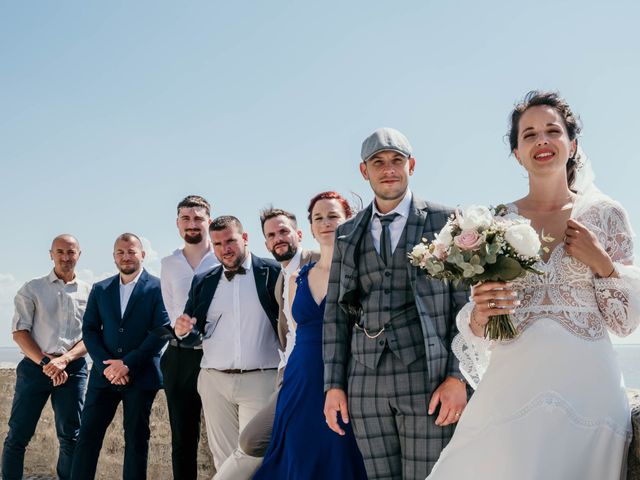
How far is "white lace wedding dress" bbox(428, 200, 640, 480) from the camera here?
259cm

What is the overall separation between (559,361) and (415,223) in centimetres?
110

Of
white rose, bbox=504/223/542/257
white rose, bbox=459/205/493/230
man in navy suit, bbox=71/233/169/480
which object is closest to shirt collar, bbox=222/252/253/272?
man in navy suit, bbox=71/233/169/480

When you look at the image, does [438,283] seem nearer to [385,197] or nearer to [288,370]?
[385,197]

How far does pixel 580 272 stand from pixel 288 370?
2.08 meters

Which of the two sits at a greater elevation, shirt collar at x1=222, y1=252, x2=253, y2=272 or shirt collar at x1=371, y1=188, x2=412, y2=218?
shirt collar at x1=371, y1=188, x2=412, y2=218

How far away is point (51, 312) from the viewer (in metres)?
6.99

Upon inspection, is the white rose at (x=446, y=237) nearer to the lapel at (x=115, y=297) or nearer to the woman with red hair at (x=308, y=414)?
the woman with red hair at (x=308, y=414)

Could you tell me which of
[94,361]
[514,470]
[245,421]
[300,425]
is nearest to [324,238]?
[300,425]

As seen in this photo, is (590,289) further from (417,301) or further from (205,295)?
(205,295)

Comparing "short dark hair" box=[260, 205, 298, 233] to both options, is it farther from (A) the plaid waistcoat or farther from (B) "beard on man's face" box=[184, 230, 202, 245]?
(A) the plaid waistcoat

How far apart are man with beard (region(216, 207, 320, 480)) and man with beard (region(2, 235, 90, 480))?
2.60 meters

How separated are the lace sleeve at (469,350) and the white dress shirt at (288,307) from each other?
65.5 inches

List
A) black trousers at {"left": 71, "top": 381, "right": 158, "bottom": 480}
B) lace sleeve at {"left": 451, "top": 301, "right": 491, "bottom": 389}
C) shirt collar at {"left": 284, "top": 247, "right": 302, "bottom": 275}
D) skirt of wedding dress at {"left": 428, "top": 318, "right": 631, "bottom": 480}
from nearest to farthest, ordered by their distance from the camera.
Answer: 1. skirt of wedding dress at {"left": 428, "top": 318, "right": 631, "bottom": 480}
2. lace sleeve at {"left": 451, "top": 301, "right": 491, "bottom": 389}
3. shirt collar at {"left": 284, "top": 247, "right": 302, "bottom": 275}
4. black trousers at {"left": 71, "top": 381, "right": 158, "bottom": 480}

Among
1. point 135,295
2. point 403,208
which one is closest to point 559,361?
point 403,208
